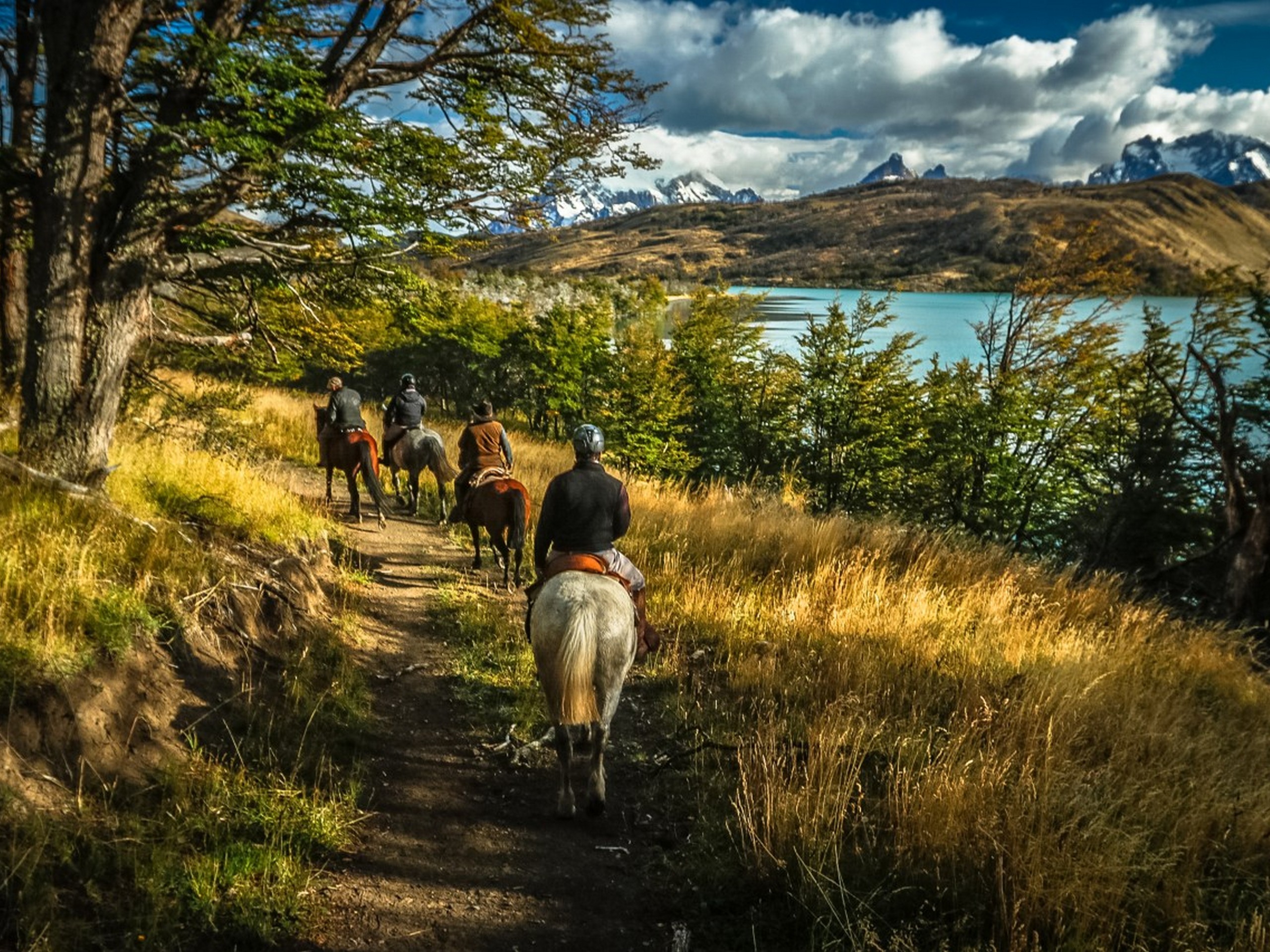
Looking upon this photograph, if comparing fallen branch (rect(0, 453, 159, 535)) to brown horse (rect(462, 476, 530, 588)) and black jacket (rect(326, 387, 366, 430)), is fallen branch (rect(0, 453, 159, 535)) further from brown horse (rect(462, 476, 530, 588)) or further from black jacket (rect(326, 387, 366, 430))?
Result: black jacket (rect(326, 387, 366, 430))

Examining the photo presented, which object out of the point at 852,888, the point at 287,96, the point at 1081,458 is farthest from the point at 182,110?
the point at 1081,458

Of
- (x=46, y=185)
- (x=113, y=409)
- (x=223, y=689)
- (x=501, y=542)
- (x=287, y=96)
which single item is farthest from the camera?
(x=501, y=542)

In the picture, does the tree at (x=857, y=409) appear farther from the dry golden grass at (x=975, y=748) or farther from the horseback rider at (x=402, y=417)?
the horseback rider at (x=402, y=417)

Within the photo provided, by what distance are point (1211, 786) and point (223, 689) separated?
627 cm

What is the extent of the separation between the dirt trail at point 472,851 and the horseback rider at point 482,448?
3.79 meters

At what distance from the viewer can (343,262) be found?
7434 mm

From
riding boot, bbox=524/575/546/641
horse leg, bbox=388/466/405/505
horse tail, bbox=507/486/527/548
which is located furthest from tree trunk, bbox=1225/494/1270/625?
horse leg, bbox=388/466/405/505

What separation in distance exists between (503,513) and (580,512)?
407 centimetres

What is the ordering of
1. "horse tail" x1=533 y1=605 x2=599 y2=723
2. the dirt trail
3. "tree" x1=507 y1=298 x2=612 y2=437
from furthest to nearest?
1. "tree" x1=507 y1=298 x2=612 y2=437
2. "horse tail" x1=533 y1=605 x2=599 y2=723
3. the dirt trail

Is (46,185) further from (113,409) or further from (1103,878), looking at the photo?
(1103,878)

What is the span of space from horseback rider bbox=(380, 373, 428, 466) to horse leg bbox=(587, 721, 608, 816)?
9.27m

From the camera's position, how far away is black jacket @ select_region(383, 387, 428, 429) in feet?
40.2

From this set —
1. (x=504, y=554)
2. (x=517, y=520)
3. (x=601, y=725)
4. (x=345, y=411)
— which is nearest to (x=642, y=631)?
(x=601, y=725)

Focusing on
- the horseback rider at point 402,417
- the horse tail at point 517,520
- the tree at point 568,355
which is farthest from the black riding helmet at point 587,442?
the tree at point 568,355
